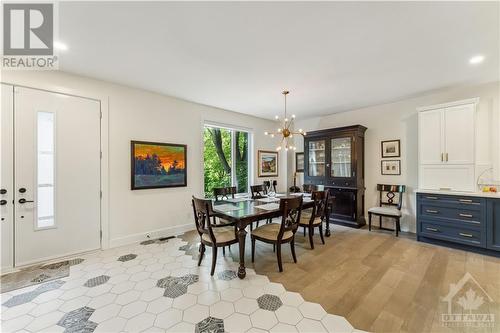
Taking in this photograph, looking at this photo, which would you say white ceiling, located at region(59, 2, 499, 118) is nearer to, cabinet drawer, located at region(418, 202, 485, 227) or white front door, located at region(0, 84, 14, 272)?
white front door, located at region(0, 84, 14, 272)

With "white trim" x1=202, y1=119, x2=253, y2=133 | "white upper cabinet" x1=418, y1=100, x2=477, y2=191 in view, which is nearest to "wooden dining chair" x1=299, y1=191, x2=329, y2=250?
"white upper cabinet" x1=418, y1=100, x2=477, y2=191

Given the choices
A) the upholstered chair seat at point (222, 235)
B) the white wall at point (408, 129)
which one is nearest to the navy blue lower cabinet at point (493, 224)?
the white wall at point (408, 129)

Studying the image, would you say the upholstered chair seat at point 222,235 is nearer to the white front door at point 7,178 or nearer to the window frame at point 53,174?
the window frame at point 53,174

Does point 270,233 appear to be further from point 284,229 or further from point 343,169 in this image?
point 343,169

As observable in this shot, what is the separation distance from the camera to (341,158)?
4816 millimetres

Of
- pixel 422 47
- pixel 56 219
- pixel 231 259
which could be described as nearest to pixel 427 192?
pixel 422 47

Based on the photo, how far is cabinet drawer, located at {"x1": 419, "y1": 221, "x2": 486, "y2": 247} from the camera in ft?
10.3

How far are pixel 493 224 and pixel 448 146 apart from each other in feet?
4.30

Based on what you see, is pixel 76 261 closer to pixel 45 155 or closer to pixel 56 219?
pixel 56 219

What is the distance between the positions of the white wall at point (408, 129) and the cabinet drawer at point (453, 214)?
592 millimetres

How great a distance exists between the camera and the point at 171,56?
100 inches

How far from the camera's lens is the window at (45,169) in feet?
9.20

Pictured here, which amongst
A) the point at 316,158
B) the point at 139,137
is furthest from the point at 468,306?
the point at 139,137

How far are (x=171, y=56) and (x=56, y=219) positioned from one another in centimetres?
278
